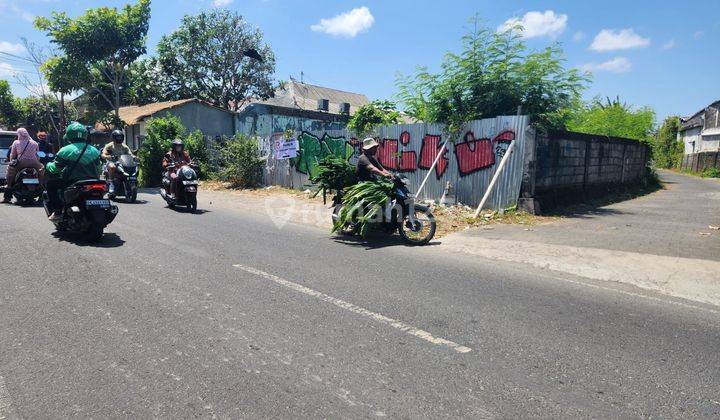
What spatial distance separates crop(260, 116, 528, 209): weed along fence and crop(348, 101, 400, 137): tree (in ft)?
1.23

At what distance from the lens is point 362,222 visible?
7.64m

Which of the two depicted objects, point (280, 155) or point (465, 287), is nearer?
point (465, 287)

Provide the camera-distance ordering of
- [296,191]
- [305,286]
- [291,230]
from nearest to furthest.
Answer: [305,286] → [291,230] → [296,191]

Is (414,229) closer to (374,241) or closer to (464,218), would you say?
(374,241)

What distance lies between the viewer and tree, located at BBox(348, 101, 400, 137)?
1448 cm

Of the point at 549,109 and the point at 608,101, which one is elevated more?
the point at 608,101

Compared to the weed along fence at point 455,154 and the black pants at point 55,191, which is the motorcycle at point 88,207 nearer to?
the black pants at point 55,191

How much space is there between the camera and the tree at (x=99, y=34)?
67.0 feet

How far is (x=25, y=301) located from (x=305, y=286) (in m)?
2.66

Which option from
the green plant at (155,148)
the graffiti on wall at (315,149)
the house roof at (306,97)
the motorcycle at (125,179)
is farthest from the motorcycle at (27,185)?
the house roof at (306,97)

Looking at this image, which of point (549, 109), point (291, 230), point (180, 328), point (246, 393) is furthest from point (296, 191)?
point (246, 393)

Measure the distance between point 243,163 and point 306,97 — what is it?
27861mm

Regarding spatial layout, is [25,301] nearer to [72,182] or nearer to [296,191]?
[72,182]

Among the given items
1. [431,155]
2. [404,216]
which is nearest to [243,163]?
[431,155]
